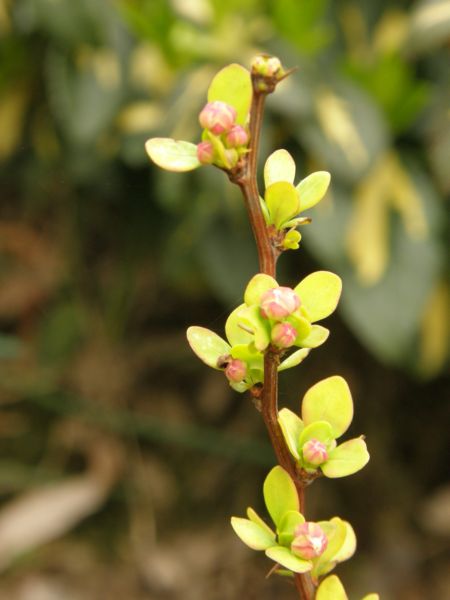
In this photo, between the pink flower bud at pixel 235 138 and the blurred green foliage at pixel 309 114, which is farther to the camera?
the blurred green foliage at pixel 309 114

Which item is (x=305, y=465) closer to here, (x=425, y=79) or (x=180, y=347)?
(x=425, y=79)

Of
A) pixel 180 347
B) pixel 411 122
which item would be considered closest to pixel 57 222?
pixel 180 347

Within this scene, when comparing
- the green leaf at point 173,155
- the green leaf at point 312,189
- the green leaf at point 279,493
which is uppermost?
the green leaf at point 173,155

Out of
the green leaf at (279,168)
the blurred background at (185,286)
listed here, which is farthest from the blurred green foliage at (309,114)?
the green leaf at (279,168)

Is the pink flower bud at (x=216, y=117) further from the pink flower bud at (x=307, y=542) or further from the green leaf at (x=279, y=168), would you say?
the pink flower bud at (x=307, y=542)

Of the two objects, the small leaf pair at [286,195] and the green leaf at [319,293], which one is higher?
the small leaf pair at [286,195]

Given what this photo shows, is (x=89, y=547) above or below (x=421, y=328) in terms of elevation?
below
